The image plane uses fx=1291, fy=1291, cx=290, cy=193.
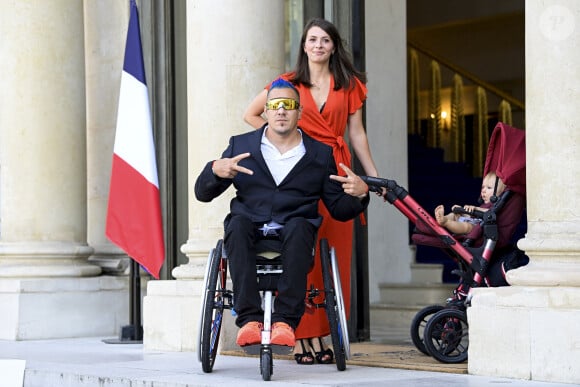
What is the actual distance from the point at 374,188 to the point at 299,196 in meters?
0.50

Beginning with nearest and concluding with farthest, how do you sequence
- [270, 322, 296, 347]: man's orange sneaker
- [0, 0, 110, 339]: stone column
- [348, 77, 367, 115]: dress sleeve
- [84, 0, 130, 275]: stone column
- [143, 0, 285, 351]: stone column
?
[270, 322, 296, 347]: man's orange sneaker < [348, 77, 367, 115]: dress sleeve < [143, 0, 285, 351]: stone column < [0, 0, 110, 339]: stone column < [84, 0, 130, 275]: stone column

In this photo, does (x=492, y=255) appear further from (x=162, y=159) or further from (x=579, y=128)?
(x=162, y=159)

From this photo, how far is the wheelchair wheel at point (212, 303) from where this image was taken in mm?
6516

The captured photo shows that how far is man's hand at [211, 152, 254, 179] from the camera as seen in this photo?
6535 millimetres

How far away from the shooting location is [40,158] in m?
10.4

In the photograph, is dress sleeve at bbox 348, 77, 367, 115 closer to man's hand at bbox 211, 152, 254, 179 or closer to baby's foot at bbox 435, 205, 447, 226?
baby's foot at bbox 435, 205, 447, 226

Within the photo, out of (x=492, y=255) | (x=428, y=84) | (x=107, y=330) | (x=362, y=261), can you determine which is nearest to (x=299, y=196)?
(x=492, y=255)

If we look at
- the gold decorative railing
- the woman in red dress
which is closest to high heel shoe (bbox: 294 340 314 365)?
the woman in red dress

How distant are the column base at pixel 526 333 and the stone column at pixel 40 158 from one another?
15.2 ft

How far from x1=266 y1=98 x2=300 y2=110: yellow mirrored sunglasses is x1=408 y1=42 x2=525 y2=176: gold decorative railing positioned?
32.5ft

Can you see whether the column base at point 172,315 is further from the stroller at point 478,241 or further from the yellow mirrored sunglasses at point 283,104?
the yellow mirrored sunglasses at point 283,104

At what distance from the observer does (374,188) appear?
702 centimetres

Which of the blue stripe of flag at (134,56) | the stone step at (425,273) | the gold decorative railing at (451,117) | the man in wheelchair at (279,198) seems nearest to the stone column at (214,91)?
the blue stripe of flag at (134,56)

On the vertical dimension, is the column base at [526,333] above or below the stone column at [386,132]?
below
